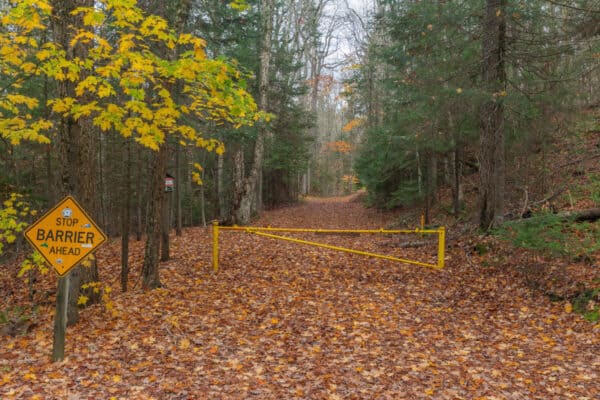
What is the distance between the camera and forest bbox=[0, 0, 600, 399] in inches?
194

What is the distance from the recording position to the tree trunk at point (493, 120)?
31.1 feet

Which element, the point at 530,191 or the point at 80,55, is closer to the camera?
the point at 80,55

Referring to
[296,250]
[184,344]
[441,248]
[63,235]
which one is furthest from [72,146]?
[441,248]

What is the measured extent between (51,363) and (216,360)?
2.01 meters

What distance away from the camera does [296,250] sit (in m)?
11.8

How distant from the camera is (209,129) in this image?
1470cm

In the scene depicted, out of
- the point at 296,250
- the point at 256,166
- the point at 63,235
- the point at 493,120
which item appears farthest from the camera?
the point at 256,166

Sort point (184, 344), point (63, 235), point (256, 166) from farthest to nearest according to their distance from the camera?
point (256, 166), point (184, 344), point (63, 235)

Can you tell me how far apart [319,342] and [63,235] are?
3.66 m

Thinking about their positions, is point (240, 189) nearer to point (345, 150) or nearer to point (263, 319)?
point (263, 319)

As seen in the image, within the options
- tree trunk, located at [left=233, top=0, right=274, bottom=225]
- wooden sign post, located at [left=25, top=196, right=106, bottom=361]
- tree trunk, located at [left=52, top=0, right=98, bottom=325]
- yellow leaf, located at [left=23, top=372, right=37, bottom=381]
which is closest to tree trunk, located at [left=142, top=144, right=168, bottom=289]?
tree trunk, located at [left=52, top=0, right=98, bottom=325]

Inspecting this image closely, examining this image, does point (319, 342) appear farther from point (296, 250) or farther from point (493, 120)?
point (493, 120)

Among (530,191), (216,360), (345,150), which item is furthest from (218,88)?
(345,150)

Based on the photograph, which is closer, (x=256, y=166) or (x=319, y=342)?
(x=319, y=342)
